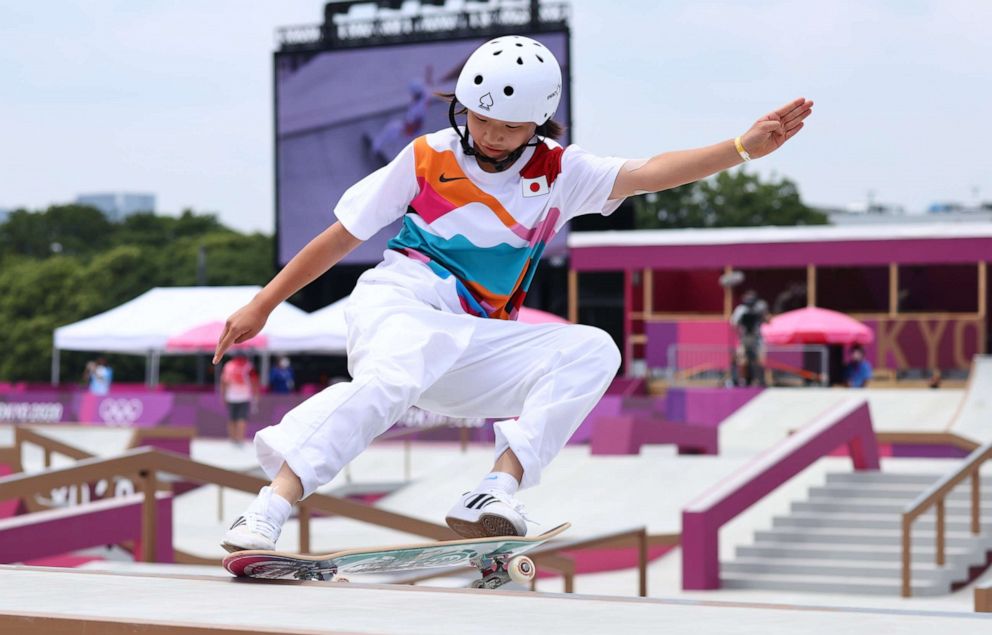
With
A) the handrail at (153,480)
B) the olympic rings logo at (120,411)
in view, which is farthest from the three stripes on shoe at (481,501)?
the olympic rings logo at (120,411)

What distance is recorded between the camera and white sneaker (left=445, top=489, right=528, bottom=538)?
4.04 m

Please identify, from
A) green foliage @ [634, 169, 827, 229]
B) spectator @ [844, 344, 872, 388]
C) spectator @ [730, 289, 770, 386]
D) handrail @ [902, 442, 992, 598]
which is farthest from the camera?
green foliage @ [634, 169, 827, 229]

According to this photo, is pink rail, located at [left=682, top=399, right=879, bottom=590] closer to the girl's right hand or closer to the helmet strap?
the helmet strap

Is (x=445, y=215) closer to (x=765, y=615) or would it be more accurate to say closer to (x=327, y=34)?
(x=765, y=615)

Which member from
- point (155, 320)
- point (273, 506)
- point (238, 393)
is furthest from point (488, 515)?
point (155, 320)

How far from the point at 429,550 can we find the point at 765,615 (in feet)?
3.91

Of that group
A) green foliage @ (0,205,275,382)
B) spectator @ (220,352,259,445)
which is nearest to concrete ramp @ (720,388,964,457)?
spectator @ (220,352,259,445)

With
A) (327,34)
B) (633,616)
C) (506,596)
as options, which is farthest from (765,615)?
(327,34)

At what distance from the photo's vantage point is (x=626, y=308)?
34406 mm

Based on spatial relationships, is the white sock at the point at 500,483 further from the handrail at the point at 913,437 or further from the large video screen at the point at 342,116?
the large video screen at the point at 342,116

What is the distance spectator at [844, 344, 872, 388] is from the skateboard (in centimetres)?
2225

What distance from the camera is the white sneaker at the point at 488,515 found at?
159 inches

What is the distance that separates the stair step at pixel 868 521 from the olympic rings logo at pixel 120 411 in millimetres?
16150

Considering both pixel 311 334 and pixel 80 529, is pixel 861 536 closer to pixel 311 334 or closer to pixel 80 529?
pixel 80 529
